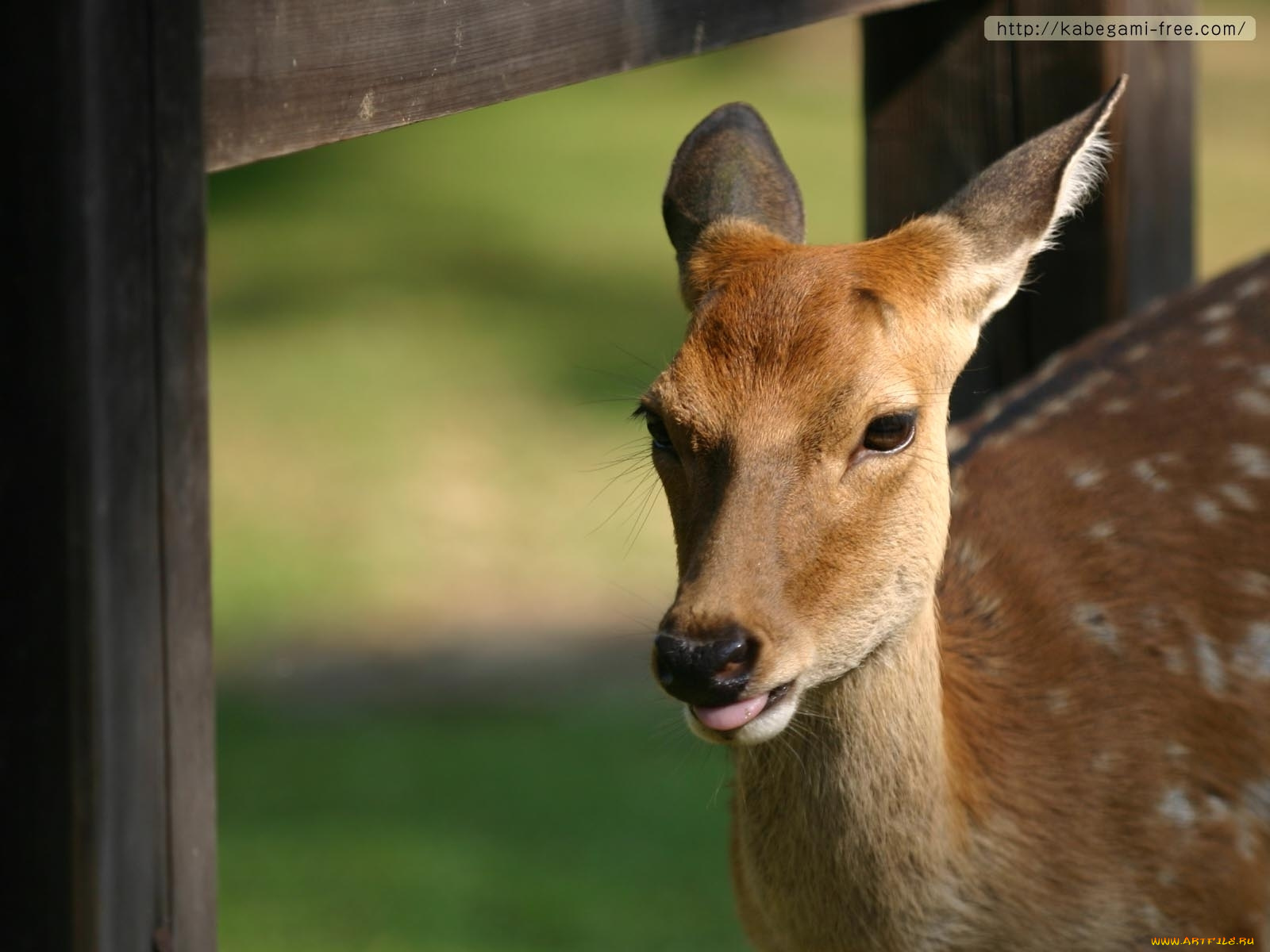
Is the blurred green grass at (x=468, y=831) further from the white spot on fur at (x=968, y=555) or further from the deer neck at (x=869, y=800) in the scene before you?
the deer neck at (x=869, y=800)

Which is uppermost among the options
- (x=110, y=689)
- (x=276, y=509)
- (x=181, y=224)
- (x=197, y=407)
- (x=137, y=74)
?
(x=137, y=74)

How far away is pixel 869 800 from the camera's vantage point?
111 inches

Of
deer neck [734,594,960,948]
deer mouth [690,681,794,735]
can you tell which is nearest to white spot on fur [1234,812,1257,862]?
deer neck [734,594,960,948]

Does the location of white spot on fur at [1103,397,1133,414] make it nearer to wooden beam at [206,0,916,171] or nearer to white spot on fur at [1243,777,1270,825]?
white spot on fur at [1243,777,1270,825]

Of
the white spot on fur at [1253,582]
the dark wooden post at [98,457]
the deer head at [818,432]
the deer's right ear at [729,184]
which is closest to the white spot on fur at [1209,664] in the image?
the white spot on fur at [1253,582]

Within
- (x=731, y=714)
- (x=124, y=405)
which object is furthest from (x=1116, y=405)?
(x=124, y=405)

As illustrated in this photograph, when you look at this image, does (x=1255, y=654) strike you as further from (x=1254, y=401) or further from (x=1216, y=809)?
(x=1254, y=401)

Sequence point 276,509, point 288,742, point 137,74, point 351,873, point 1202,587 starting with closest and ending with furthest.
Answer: point 137,74 < point 1202,587 < point 351,873 < point 288,742 < point 276,509

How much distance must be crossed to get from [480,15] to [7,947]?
138cm

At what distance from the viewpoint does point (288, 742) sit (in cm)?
703

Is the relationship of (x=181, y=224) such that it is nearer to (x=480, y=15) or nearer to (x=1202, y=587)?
(x=480, y=15)

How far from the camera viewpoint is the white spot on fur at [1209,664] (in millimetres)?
3230

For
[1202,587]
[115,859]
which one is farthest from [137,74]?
[1202,587]

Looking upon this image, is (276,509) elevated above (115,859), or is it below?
below
